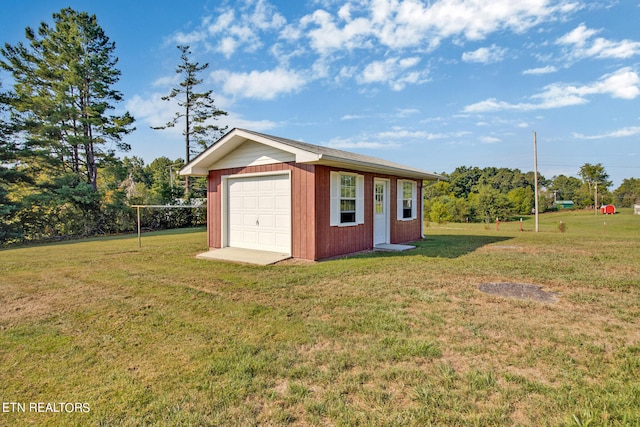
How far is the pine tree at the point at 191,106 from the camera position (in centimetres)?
2339

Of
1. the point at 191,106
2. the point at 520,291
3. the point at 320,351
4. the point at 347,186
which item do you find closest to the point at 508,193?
the point at 191,106

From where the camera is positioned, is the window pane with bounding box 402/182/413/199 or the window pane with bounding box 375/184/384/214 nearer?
the window pane with bounding box 375/184/384/214

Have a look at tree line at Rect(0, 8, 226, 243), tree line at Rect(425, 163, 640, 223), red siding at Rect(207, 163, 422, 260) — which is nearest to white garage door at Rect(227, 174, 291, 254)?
red siding at Rect(207, 163, 422, 260)

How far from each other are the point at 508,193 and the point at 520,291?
1740 inches

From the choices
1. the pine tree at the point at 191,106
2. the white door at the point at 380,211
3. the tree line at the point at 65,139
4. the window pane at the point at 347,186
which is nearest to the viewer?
the window pane at the point at 347,186

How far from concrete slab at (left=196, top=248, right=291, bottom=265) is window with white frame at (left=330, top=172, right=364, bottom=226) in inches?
63.8

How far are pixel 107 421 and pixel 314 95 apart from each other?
1484 cm

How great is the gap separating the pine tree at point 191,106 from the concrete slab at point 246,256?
16781 millimetres

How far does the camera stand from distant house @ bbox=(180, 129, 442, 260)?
23.8 feet

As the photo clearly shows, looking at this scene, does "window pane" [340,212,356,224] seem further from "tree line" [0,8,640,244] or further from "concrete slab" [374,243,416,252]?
"tree line" [0,8,640,244]

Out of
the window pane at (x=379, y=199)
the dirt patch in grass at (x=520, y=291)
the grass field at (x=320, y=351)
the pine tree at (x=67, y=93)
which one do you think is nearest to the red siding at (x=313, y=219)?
the window pane at (x=379, y=199)

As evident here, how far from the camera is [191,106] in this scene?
931 inches

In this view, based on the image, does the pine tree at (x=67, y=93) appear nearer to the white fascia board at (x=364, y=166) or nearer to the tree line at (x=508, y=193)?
the white fascia board at (x=364, y=166)

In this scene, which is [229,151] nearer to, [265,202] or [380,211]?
[265,202]
